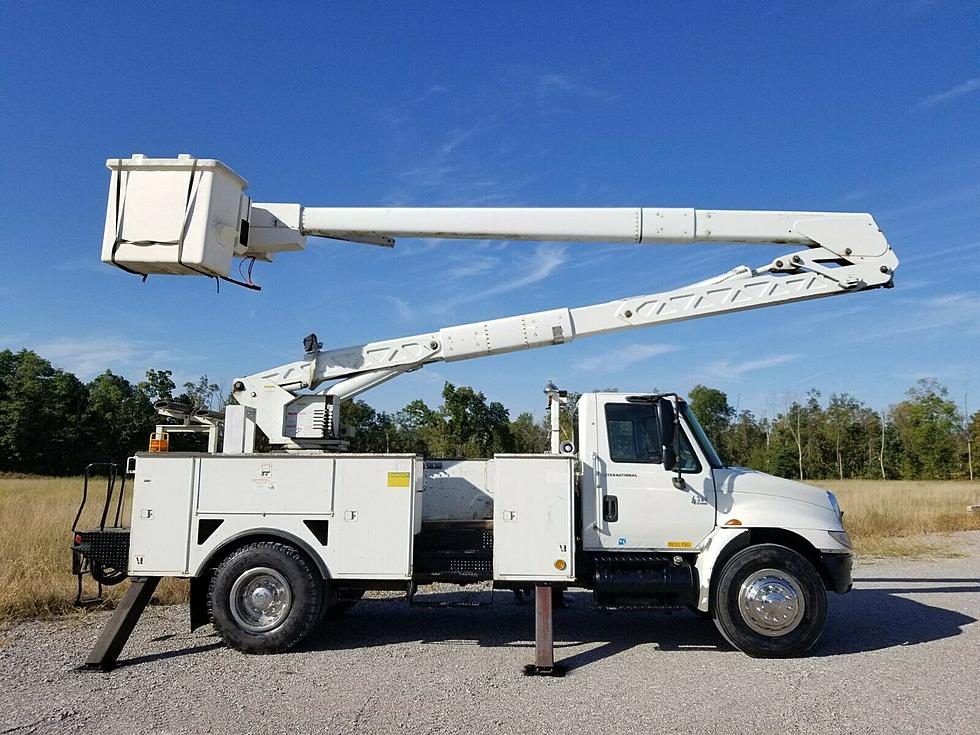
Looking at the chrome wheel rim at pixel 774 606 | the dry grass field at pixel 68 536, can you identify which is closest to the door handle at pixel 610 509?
the chrome wheel rim at pixel 774 606

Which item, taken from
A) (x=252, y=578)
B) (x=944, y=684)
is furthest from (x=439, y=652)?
(x=944, y=684)

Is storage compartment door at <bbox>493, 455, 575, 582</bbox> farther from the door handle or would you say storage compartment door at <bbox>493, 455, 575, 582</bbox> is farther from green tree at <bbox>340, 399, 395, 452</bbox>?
green tree at <bbox>340, 399, 395, 452</bbox>

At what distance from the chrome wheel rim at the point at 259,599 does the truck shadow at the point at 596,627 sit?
56 cm

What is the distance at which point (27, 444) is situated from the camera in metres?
52.4

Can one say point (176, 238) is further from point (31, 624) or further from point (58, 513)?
point (58, 513)

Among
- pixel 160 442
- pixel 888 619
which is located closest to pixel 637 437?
pixel 888 619

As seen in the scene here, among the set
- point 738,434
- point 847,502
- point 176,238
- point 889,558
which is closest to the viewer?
point 176,238

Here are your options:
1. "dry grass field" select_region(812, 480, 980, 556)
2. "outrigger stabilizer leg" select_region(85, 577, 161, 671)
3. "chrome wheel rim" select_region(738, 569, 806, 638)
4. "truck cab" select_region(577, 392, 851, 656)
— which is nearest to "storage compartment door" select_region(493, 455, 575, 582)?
"truck cab" select_region(577, 392, 851, 656)

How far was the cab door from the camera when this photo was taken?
7.42 m

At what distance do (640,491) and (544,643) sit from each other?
5.87 feet

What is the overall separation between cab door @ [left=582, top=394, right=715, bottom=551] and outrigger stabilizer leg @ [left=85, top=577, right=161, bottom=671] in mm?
4400

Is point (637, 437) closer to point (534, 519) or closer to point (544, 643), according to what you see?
point (534, 519)

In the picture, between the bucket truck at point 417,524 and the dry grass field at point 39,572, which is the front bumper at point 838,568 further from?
the dry grass field at point 39,572

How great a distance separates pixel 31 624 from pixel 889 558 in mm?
14933
